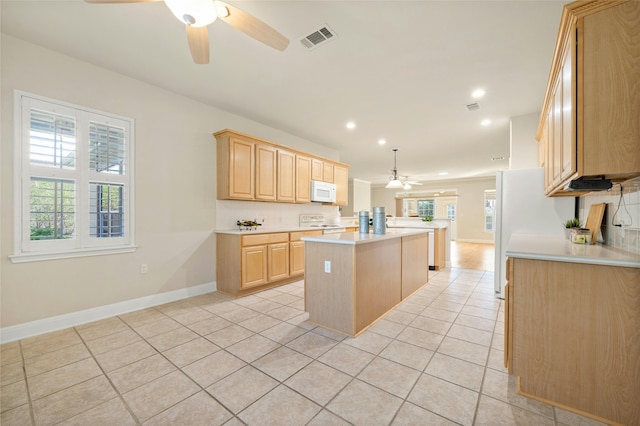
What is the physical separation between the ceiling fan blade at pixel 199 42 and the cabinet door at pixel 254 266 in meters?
2.28

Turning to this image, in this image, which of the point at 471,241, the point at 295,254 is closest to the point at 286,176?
the point at 295,254

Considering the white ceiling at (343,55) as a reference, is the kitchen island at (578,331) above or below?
below

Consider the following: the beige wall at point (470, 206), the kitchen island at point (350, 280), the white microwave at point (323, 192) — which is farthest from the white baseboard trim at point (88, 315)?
the beige wall at point (470, 206)

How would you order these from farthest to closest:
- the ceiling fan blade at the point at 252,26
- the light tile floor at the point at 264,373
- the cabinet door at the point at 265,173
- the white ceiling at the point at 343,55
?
the cabinet door at the point at 265,173
the white ceiling at the point at 343,55
the ceiling fan blade at the point at 252,26
the light tile floor at the point at 264,373

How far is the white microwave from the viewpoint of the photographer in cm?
517

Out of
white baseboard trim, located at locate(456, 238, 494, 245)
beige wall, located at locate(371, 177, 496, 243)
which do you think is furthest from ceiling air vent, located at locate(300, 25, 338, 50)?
white baseboard trim, located at locate(456, 238, 494, 245)

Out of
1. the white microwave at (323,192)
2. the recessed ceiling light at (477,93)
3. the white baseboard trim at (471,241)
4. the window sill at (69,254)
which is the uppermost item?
the recessed ceiling light at (477,93)

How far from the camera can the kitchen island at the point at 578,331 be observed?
→ 1347 millimetres

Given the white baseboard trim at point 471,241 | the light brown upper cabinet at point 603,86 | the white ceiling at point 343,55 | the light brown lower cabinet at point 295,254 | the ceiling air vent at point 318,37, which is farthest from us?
the white baseboard trim at point 471,241

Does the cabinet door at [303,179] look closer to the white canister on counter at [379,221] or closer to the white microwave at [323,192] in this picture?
the white microwave at [323,192]

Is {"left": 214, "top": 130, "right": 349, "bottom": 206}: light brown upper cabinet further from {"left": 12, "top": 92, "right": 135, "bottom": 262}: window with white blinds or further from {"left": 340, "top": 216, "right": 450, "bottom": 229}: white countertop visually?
{"left": 340, "top": 216, "right": 450, "bottom": 229}: white countertop

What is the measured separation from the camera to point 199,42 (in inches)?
76.4

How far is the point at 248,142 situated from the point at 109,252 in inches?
88.8

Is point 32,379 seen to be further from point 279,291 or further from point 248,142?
point 248,142
